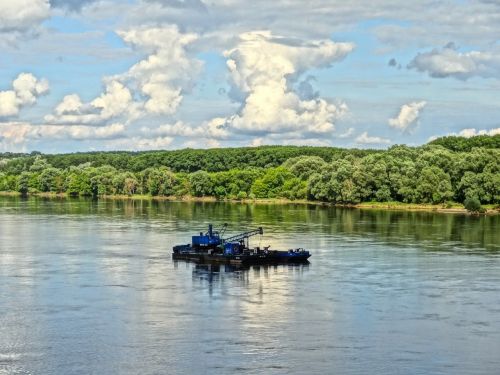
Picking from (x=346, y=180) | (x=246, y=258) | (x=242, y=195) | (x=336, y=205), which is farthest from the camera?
(x=242, y=195)

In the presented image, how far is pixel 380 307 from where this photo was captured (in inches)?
1842

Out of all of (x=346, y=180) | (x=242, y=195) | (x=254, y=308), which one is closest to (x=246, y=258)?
(x=254, y=308)

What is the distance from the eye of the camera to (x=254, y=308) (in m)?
46.2

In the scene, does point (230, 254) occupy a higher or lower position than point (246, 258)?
higher

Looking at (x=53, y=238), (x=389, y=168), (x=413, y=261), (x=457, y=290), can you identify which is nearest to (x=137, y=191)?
(x=389, y=168)

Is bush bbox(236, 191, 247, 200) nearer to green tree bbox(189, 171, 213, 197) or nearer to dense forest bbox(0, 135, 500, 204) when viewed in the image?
dense forest bbox(0, 135, 500, 204)

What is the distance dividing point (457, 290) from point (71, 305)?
23.3 metres

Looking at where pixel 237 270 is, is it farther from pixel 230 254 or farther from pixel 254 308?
pixel 254 308

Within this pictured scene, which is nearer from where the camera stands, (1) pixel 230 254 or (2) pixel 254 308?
(2) pixel 254 308

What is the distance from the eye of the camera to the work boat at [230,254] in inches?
2495

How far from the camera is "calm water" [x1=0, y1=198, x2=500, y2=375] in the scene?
3606cm

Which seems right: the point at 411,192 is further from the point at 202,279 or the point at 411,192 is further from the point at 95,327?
the point at 95,327

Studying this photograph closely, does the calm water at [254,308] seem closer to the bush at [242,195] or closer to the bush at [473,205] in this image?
the bush at [473,205]

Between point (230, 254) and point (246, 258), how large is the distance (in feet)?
5.00
